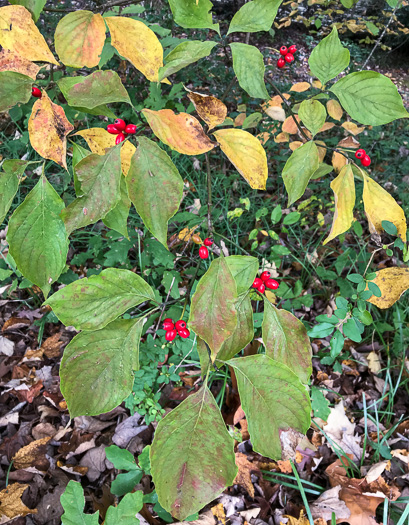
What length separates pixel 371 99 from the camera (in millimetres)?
Answer: 831

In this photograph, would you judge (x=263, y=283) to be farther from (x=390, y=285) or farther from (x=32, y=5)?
(x=32, y=5)

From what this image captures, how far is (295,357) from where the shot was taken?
873 millimetres

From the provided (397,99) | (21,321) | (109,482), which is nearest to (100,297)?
(397,99)

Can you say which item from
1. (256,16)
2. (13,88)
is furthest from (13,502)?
(256,16)

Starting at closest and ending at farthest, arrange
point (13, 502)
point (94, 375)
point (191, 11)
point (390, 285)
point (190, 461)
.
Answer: point (190, 461)
point (94, 375)
point (191, 11)
point (390, 285)
point (13, 502)

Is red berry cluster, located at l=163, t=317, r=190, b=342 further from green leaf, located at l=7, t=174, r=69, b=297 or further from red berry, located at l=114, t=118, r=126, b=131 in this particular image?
red berry, located at l=114, t=118, r=126, b=131

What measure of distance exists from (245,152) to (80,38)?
16.1 inches

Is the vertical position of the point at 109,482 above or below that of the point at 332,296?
below

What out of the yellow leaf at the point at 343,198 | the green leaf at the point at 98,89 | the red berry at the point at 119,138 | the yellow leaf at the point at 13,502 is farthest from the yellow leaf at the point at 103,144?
the yellow leaf at the point at 13,502

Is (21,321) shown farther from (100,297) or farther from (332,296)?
(332,296)

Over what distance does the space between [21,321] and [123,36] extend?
1.98m

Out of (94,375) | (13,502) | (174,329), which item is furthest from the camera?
(13,502)

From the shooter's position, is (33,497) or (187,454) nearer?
(187,454)

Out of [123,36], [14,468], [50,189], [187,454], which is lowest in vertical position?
[14,468]
